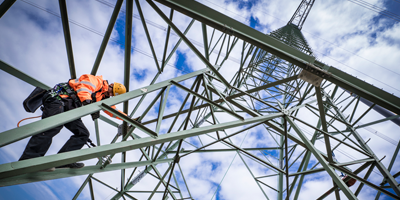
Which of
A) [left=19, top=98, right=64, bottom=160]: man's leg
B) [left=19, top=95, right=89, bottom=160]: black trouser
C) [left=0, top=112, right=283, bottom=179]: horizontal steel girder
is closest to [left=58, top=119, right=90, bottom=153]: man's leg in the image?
[left=19, top=95, right=89, bottom=160]: black trouser

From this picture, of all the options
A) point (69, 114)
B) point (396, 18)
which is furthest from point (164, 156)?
point (396, 18)

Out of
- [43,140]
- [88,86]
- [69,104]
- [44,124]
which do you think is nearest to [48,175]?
[43,140]

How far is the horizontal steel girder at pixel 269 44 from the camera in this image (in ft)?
9.59

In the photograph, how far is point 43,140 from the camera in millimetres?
2697

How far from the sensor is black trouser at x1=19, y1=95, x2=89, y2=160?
103 inches

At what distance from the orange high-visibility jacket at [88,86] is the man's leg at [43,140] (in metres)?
0.34

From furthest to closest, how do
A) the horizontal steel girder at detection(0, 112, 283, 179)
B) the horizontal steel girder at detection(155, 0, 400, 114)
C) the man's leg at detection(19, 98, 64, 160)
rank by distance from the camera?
the horizontal steel girder at detection(155, 0, 400, 114), the man's leg at detection(19, 98, 64, 160), the horizontal steel girder at detection(0, 112, 283, 179)

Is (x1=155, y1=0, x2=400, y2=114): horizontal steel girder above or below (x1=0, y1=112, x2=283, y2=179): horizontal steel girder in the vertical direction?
above

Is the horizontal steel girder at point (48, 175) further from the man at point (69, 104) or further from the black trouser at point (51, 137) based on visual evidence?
the black trouser at point (51, 137)

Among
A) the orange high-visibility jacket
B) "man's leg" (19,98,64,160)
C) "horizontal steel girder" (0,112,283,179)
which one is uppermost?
the orange high-visibility jacket

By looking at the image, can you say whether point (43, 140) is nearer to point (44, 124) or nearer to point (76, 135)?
point (76, 135)

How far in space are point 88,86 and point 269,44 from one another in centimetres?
306

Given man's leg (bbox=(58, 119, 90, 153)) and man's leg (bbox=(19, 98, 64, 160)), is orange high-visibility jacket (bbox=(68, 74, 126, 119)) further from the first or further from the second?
man's leg (bbox=(58, 119, 90, 153))

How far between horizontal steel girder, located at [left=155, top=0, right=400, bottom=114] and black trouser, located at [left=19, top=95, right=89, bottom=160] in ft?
7.32
